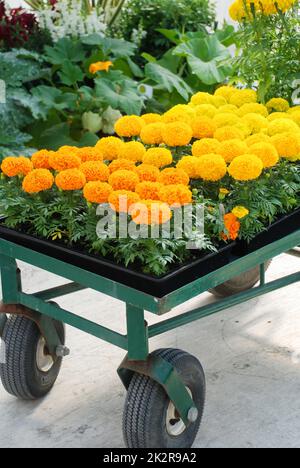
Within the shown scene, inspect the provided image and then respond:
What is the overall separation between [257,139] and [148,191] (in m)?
0.44

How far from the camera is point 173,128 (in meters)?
2.36

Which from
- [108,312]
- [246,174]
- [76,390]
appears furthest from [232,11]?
[76,390]

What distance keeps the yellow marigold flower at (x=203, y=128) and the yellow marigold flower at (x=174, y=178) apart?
305 mm

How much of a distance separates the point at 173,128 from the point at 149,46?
285cm

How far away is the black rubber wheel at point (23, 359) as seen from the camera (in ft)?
8.03

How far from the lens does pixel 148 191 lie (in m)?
2.11

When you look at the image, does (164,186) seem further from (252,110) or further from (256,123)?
(252,110)

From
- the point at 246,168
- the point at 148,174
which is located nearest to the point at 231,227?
the point at 246,168

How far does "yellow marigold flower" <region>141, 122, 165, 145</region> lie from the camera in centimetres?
244

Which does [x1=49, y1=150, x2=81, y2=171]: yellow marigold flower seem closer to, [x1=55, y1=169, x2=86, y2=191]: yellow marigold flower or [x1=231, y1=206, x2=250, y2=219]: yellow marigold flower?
[x1=55, y1=169, x2=86, y2=191]: yellow marigold flower

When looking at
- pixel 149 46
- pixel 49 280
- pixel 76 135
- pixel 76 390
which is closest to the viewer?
pixel 76 390

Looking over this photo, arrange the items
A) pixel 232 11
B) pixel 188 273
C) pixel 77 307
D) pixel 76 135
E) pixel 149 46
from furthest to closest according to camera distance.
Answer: pixel 149 46, pixel 76 135, pixel 77 307, pixel 232 11, pixel 188 273

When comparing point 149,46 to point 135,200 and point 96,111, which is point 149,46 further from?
point 135,200

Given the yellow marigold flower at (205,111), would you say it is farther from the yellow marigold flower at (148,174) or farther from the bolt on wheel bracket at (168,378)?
the bolt on wheel bracket at (168,378)
